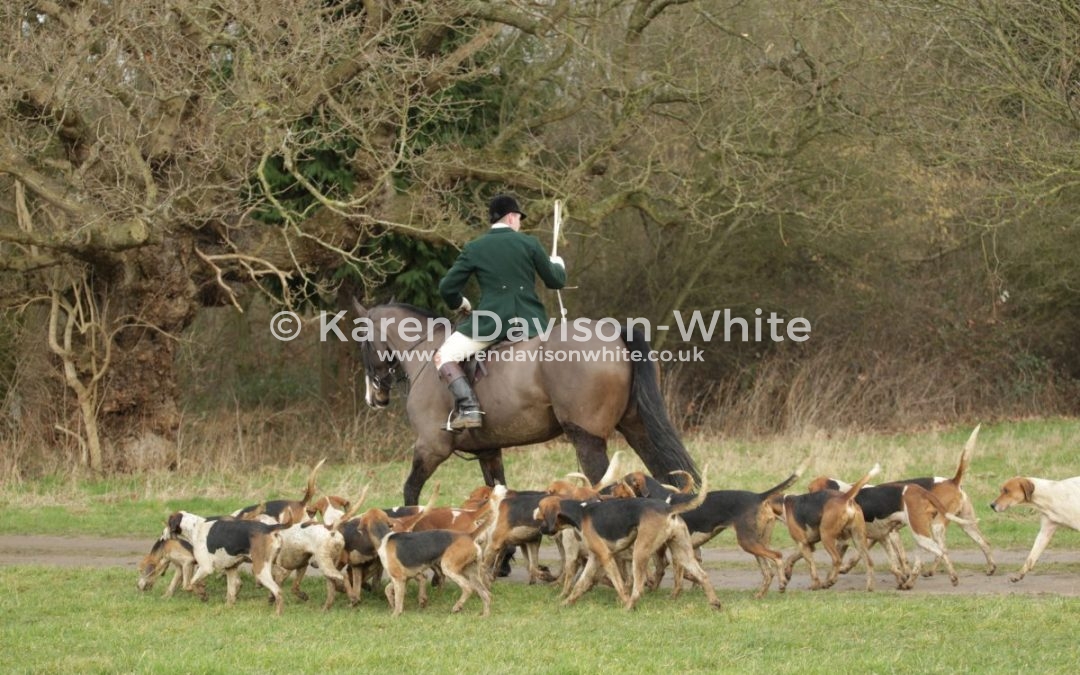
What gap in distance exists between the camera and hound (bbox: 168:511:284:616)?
8.82 metres

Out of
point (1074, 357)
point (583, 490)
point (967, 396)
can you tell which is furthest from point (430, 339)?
point (1074, 357)

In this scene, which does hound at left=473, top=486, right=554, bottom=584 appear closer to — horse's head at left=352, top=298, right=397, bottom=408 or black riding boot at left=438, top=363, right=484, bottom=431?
black riding boot at left=438, top=363, right=484, bottom=431

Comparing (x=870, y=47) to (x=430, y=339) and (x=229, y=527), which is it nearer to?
(x=430, y=339)

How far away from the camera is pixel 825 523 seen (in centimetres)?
902

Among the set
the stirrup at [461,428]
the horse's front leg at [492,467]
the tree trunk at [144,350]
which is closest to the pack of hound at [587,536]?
the stirrup at [461,428]

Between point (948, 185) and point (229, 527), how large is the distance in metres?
A: 15.0

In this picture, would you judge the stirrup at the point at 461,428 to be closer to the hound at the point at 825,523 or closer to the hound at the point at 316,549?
the hound at the point at 316,549

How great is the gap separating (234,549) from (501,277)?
313 cm

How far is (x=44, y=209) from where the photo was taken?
662 inches

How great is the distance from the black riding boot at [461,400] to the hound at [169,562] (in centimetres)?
234

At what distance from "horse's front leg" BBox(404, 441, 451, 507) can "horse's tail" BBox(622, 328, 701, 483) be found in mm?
1614

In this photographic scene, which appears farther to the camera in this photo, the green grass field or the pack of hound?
the pack of hound

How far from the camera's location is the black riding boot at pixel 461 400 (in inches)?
416

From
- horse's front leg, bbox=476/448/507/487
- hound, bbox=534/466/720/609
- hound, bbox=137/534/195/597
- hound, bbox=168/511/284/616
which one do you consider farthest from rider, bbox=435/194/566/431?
hound, bbox=137/534/195/597
